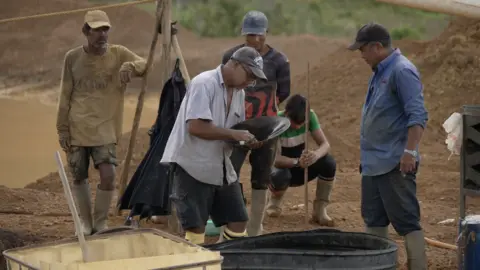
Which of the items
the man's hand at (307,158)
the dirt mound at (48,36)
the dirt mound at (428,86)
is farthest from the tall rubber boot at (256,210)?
the dirt mound at (48,36)

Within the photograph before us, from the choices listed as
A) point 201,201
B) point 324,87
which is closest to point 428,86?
point 324,87

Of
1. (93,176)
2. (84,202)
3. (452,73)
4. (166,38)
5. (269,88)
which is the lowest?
(84,202)

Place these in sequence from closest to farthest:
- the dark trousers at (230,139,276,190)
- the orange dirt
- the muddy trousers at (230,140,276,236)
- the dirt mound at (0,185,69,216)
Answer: the muddy trousers at (230,140,276,236) < the dark trousers at (230,139,276,190) < the orange dirt < the dirt mound at (0,185,69,216)

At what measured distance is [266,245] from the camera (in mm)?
6633

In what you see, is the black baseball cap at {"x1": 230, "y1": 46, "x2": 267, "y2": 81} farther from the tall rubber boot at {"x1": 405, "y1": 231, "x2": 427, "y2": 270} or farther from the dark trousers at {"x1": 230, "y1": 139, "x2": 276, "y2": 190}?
the tall rubber boot at {"x1": 405, "y1": 231, "x2": 427, "y2": 270}

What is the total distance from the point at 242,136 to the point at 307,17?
19779 mm

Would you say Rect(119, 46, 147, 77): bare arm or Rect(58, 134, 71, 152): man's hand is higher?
Rect(119, 46, 147, 77): bare arm

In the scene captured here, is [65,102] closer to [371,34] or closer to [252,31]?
[252,31]

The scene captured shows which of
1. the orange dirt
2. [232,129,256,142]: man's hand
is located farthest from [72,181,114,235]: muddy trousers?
[232,129,256,142]: man's hand

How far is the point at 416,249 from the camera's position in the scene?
288 inches

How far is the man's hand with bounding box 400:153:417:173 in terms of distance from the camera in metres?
6.94

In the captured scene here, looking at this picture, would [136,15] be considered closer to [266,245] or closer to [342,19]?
[342,19]

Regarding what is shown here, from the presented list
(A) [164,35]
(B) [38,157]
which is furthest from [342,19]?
(A) [164,35]

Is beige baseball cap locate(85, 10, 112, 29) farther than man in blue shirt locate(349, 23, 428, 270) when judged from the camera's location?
Yes
